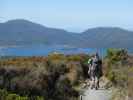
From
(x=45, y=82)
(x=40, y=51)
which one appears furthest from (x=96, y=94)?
(x=40, y=51)

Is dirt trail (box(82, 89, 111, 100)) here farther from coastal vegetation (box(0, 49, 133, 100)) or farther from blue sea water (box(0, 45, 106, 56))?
blue sea water (box(0, 45, 106, 56))

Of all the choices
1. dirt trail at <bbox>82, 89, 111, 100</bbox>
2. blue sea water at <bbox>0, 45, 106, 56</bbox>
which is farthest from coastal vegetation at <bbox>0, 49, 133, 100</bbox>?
blue sea water at <bbox>0, 45, 106, 56</bbox>

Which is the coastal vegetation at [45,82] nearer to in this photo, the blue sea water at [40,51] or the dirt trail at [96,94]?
the dirt trail at [96,94]

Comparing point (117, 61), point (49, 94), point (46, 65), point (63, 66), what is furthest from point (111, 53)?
point (49, 94)

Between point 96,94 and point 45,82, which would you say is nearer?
point 45,82

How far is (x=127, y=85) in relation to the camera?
2252 centimetres

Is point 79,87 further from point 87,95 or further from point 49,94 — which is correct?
point 49,94

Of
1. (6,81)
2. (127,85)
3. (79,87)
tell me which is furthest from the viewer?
(79,87)

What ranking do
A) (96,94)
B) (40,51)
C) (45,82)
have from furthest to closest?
(40,51)
(96,94)
(45,82)

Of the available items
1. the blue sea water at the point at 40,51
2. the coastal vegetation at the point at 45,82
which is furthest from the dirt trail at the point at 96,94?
the blue sea water at the point at 40,51

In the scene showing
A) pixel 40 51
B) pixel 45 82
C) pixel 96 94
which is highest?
pixel 40 51

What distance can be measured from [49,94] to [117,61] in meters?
10.2

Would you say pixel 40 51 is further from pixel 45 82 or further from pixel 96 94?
pixel 45 82

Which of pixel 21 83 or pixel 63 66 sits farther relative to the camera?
pixel 63 66
